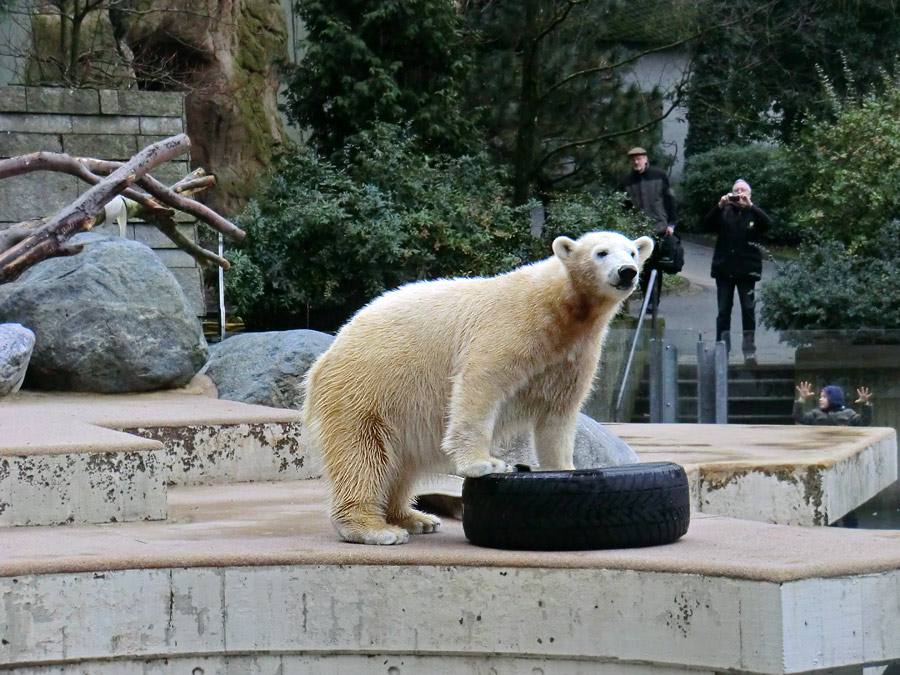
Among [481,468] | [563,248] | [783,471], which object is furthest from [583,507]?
[783,471]

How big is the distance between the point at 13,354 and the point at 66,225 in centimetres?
80

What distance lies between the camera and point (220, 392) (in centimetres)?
762

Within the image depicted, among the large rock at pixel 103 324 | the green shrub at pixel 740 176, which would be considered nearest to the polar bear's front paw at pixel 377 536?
the large rock at pixel 103 324

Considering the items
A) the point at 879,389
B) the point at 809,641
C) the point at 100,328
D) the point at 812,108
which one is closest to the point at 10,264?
the point at 100,328

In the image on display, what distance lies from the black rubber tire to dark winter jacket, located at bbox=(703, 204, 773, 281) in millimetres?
6717

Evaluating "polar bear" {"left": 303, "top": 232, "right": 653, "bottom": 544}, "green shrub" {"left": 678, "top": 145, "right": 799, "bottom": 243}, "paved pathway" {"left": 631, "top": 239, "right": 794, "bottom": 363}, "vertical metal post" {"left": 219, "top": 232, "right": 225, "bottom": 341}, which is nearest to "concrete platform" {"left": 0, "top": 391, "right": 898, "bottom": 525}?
"polar bear" {"left": 303, "top": 232, "right": 653, "bottom": 544}

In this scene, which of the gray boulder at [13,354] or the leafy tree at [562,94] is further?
the leafy tree at [562,94]

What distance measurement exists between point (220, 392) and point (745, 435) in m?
3.28

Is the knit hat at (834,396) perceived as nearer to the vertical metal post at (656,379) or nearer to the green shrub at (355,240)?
the vertical metal post at (656,379)

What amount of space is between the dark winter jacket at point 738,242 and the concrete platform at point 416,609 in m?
6.65

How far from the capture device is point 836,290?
10.6 metres

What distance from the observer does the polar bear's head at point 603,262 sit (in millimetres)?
3699

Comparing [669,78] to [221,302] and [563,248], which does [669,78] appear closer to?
[221,302]

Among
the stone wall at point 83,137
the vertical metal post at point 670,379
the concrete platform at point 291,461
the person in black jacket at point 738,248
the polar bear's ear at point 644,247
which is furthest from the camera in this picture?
the person in black jacket at point 738,248
